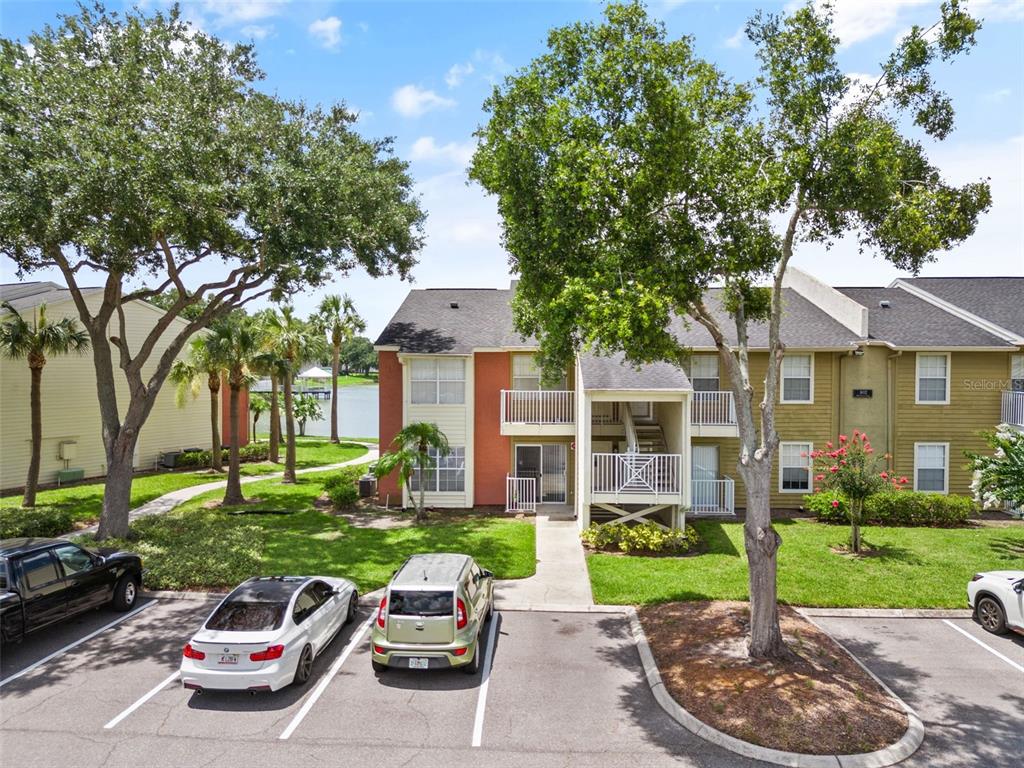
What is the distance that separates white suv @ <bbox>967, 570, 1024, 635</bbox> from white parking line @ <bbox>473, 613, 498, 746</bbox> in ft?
32.1

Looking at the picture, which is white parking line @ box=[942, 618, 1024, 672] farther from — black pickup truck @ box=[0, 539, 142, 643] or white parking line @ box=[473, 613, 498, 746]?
black pickup truck @ box=[0, 539, 142, 643]

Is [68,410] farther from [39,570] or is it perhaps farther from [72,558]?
[39,570]

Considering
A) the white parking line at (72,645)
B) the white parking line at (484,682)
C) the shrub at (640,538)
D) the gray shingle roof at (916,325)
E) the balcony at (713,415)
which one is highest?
the gray shingle roof at (916,325)

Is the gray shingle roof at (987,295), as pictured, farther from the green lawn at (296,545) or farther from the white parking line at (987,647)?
the green lawn at (296,545)

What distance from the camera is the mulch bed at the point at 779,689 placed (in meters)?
8.20

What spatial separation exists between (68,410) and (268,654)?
25.6 m

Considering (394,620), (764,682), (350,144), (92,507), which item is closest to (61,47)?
(350,144)

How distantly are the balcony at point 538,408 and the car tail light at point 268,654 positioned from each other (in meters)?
12.7

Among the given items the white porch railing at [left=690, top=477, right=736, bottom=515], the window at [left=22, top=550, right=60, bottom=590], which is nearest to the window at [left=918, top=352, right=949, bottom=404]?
the white porch railing at [left=690, top=477, right=736, bottom=515]

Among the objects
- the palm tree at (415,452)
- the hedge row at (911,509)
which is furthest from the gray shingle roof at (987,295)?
the palm tree at (415,452)

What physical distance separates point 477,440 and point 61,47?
1718 centimetres

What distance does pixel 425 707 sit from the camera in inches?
361

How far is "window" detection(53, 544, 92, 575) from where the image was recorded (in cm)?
1183

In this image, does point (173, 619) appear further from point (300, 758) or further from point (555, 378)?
point (555, 378)
